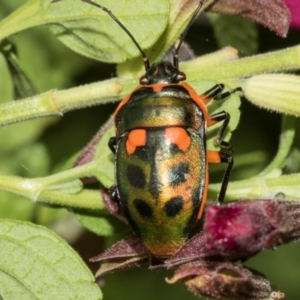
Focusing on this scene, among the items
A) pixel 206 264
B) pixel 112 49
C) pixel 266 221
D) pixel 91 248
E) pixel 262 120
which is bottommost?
pixel 91 248

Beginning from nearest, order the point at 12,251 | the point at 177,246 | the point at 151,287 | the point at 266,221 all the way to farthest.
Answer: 1. the point at 266,221
2. the point at 177,246
3. the point at 12,251
4. the point at 151,287

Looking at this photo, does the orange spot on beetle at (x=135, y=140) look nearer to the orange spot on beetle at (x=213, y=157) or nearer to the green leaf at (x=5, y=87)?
the orange spot on beetle at (x=213, y=157)

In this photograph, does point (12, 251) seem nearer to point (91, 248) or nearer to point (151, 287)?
point (91, 248)

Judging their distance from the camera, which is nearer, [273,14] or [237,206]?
[237,206]

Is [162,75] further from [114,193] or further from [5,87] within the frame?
[5,87]

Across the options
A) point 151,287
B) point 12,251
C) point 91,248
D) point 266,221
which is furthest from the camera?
point 151,287

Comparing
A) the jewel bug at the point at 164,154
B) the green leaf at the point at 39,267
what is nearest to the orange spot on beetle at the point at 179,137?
the jewel bug at the point at 164,154

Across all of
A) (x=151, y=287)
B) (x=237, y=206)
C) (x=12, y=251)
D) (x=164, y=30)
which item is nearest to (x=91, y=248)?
(x=151, y=287)

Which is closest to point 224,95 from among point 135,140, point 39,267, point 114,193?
point 135,140
